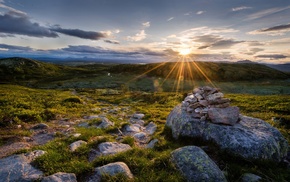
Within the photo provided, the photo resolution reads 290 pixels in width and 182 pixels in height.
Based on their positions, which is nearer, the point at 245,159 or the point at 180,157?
the point at 180,157

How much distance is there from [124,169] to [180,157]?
2064mm

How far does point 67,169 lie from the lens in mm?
6176

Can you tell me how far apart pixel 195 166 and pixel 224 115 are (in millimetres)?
3731

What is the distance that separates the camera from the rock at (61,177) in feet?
17.6

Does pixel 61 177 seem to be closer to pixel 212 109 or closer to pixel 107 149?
pixel 107 149

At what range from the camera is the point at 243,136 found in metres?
7.56

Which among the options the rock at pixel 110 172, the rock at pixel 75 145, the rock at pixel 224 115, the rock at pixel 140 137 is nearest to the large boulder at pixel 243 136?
the rock at pixel 224 115

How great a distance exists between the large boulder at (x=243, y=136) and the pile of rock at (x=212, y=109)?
0.96 ft

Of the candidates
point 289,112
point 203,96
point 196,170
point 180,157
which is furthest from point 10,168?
point 289,112

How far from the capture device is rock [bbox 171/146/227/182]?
5.63 m

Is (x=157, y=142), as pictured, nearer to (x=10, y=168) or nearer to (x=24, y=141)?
(x=10, y=168)

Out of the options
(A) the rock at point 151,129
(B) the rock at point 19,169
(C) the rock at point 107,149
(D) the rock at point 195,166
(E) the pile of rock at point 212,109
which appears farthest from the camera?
(A) the rock at point 151,129

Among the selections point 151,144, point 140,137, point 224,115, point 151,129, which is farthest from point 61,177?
point 151,129

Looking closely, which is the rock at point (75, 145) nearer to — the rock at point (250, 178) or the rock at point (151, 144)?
the rock at point (151, 144)
